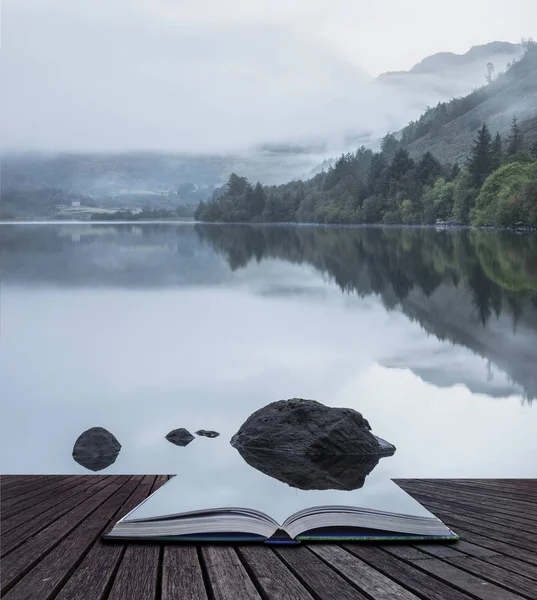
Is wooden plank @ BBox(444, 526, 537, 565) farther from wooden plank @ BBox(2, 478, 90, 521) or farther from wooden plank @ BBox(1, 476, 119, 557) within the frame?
wooden plank @ BBox(2, 478, 90, 521)

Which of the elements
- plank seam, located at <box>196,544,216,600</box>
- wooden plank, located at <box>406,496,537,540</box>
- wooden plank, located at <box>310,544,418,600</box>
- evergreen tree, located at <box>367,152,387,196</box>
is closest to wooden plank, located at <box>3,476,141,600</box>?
plank seam, located at <box>196,544,216,600</box>

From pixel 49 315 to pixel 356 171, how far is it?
345 feet

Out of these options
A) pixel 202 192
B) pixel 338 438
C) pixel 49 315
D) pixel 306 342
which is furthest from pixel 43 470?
pixel 202 192

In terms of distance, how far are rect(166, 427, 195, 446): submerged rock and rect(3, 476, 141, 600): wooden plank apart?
3.43m

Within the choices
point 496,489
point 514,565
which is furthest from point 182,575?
point 496,489

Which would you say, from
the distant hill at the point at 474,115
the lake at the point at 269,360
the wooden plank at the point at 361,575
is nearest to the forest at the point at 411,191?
the distant hill at the point at 474,115

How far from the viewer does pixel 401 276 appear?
24.2 m

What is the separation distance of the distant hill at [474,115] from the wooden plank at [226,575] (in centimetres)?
12048

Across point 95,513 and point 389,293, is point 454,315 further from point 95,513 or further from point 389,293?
point 95,513

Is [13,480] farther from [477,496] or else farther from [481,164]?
[481,164]

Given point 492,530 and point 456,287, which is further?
point 456,287

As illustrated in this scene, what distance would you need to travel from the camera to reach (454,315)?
53.5 ft

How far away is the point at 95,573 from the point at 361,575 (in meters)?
0.93

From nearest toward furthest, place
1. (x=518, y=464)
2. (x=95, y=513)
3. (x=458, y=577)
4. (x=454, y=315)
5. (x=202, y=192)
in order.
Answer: (x=458, y=577), (x=95, y=513), (x=518, y=464), (x=454, y=315), (x=202, y=192)
